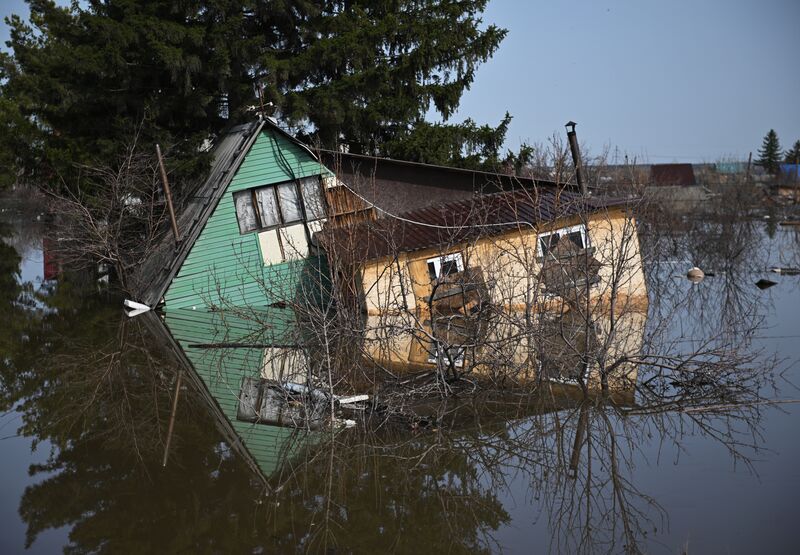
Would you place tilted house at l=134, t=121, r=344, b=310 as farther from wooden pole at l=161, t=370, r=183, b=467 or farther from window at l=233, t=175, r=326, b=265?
wooden pole at l=161, t=370, r=183, b=467

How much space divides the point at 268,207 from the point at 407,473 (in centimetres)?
1479

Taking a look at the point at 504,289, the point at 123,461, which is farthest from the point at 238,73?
the point at 123,461

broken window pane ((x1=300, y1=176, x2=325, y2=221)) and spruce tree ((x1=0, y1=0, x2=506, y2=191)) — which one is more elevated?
spruce tree ((x1=0, y1=0, x2=506, y2=191))

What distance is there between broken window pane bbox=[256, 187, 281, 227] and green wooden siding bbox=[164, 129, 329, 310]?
0.88 ft

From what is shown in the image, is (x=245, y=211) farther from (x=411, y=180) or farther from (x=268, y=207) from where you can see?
(x=411, y=180)

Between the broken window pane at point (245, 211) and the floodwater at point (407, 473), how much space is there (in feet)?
28.1

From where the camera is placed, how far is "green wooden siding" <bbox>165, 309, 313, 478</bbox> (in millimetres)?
9922

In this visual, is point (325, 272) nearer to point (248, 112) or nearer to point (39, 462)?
point (248, 112)

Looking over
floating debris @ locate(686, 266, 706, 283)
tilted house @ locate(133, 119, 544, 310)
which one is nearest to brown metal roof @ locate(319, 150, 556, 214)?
tilted house @ locate(133, 119, 544, 310)

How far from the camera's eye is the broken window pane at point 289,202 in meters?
22.8

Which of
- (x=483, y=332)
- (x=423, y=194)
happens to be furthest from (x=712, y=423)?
(x=423, y=194)

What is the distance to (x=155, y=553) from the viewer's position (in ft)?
23.6

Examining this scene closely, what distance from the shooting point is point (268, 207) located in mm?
22766

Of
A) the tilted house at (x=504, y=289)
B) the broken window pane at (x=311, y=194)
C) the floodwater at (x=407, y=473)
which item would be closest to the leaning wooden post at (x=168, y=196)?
the broken window pane at (x=311, y=194)
